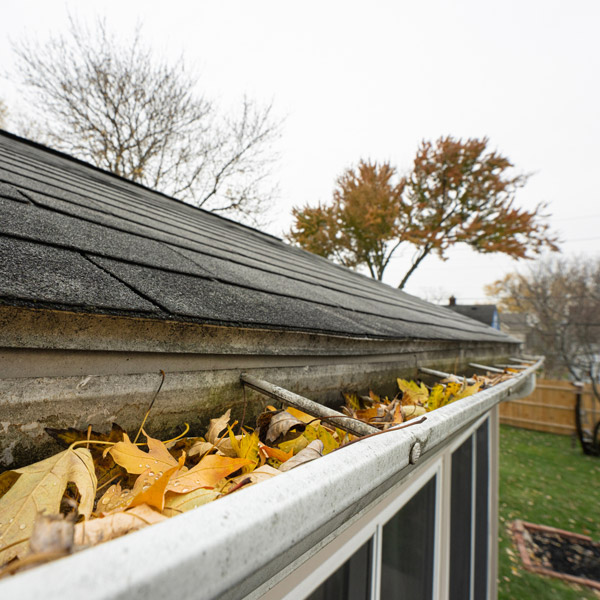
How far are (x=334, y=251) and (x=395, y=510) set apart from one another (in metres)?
15.3

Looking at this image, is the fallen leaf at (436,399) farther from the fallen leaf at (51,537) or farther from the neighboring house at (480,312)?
the neighboring house at (480,312)

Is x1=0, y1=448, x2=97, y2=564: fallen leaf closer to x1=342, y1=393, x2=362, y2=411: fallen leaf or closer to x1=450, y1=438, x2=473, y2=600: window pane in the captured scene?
x1=342, y1=393, x2=362, y2=411: fallen leaf

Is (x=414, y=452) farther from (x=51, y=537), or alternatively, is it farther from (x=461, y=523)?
(x=461, y=523)

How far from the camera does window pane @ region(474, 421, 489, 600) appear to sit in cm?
284

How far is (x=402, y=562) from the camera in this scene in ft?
4.84

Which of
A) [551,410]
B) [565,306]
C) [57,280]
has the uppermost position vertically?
[565,306]

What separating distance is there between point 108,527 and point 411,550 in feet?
5.47

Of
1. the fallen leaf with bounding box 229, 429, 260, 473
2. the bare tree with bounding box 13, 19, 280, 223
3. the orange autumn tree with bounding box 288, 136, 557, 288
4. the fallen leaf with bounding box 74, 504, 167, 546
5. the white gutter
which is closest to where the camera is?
the white gutter

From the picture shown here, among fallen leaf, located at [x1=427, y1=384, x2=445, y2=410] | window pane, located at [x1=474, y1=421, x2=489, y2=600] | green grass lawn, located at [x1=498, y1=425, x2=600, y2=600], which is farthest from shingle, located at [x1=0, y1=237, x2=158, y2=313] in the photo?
green grass lawn, located at [x1=498, y1=425, x2=600, y2=600]

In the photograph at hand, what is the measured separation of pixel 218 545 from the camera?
0.30m

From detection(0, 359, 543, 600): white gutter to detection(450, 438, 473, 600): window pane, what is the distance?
2.01m

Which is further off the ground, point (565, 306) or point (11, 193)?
point (565, 306)

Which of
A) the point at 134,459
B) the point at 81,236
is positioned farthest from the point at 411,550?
the point at 81,236

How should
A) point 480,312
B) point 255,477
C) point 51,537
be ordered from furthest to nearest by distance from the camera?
point 480,312, point 255,477, point 51,537
